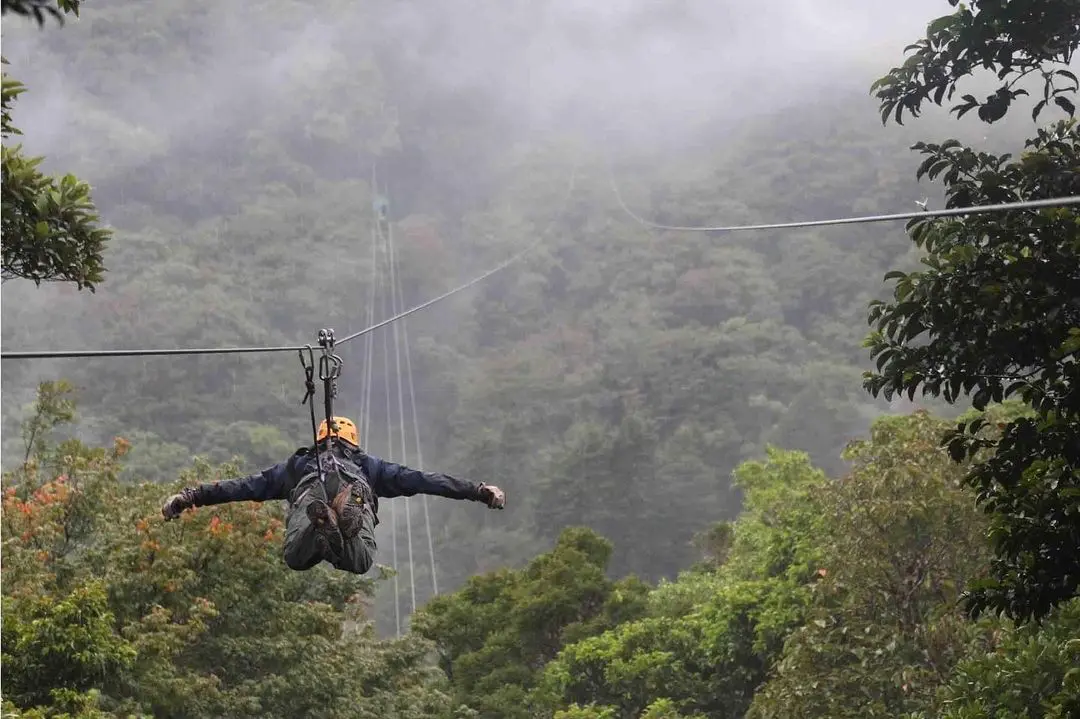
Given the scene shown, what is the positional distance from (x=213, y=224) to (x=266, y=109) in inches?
727

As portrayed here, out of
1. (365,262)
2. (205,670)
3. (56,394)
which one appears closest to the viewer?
(205,670)

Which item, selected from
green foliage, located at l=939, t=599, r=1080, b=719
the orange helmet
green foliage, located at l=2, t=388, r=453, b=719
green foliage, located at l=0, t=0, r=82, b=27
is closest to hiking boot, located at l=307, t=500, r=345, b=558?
the orange helmet

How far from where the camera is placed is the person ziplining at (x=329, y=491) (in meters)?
4.02

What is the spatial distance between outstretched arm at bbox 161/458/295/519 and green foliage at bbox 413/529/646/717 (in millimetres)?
13510

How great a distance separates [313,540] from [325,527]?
0.06 m

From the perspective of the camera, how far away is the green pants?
13.1ft

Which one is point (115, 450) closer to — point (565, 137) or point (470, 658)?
point (470, 658)

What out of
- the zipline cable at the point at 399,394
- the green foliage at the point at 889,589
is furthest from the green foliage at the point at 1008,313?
the zipline cable at the point at 399,394

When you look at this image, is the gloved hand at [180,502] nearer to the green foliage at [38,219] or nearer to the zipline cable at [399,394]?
the green foliage at [38,219]

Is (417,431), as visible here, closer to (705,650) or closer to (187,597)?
(705,650)

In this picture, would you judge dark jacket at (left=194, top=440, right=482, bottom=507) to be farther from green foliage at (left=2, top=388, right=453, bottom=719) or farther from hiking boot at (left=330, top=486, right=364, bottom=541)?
green foliage at (left=2, top=388, right=453, bottom=719)

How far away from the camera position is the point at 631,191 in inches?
2815

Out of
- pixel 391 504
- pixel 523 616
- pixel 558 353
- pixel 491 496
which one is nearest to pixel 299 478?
pixel 491 496

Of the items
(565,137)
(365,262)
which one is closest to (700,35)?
(565,137)
